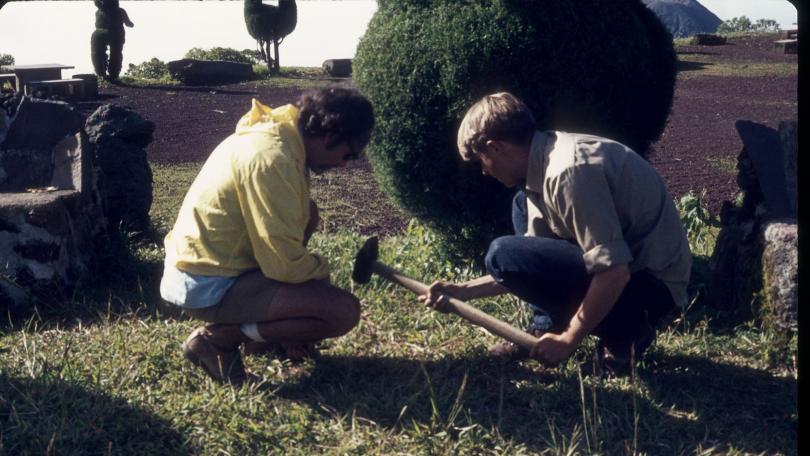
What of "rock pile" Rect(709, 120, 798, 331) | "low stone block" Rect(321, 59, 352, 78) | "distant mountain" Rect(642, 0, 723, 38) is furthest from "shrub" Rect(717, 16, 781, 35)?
"rock pile" Rect(709, 120, 798, 331)

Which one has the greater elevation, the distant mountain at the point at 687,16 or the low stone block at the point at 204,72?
the distant mountain at the point at 687,16

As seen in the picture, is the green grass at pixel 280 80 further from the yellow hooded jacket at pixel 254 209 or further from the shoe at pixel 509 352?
the yellow hooded jacket at pixel 254 209

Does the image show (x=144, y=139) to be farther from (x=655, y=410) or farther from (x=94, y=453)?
(x=655, y=410)

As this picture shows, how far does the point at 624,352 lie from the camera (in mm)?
3545

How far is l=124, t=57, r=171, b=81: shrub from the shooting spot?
778 inches

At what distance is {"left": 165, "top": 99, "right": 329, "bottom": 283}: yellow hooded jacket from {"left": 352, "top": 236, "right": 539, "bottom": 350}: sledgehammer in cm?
44

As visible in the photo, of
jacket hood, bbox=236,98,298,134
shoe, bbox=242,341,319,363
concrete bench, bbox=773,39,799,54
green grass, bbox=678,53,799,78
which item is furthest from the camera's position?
concrete bench, bbox=773,39,799,54

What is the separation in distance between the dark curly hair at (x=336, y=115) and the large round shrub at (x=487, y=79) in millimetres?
1032

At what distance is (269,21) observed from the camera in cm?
2227

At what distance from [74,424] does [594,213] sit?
6.43ft

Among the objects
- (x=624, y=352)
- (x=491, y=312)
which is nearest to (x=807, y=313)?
(x=624, y=352)

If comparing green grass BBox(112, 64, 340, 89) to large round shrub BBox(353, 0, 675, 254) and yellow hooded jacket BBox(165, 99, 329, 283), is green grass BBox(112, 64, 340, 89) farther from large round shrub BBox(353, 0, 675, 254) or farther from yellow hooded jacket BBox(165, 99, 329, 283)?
yellow hooded jacket BBox(165, 99, 329, 283)

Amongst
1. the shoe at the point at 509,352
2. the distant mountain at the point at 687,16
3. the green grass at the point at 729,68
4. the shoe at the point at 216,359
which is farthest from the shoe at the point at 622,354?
the distant mountain at the point at 687,16

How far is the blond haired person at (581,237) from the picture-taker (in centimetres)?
312
